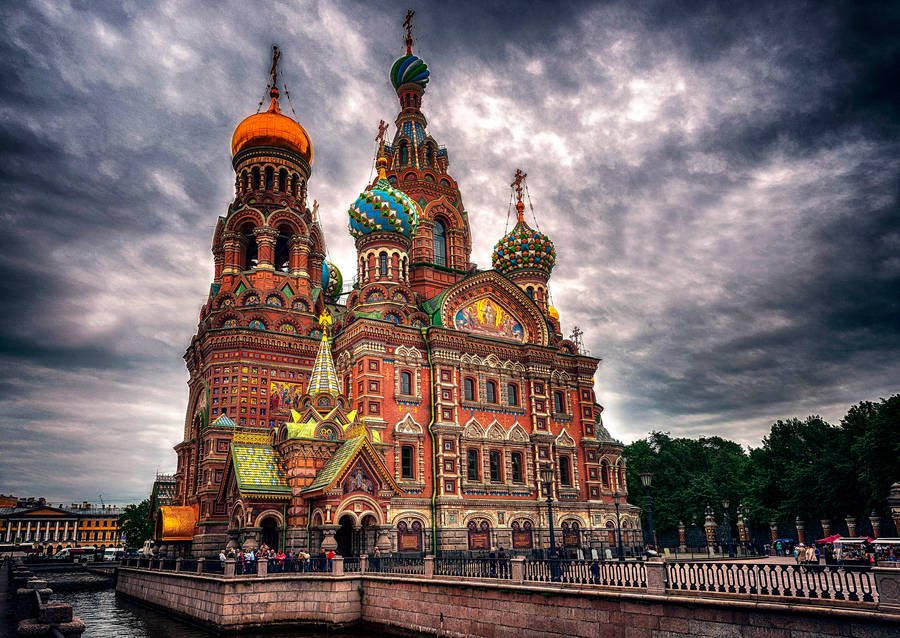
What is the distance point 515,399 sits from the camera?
31016 mm

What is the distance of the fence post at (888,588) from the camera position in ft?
28.7

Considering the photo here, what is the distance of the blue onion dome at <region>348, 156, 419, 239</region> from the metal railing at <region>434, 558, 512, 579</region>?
17655 mm

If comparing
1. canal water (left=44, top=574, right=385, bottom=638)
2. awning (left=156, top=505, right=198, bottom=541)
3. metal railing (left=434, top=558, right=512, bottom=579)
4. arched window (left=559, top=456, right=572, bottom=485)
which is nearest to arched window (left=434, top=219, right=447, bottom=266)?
arched window (left=559, top=456, right=572, bottom=485)

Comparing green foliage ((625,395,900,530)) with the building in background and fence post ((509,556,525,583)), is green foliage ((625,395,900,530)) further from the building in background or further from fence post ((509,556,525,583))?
Result: the building in background

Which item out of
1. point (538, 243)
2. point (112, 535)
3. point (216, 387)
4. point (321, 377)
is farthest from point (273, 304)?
point (112, 535)

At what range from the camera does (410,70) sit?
3778cm

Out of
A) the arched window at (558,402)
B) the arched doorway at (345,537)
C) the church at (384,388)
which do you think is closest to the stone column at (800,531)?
the church at (384,388)

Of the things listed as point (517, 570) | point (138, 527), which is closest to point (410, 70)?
point (517, 570)

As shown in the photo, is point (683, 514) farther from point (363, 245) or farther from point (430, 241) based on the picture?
point (363, 245)

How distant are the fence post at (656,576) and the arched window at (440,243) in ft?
80.7

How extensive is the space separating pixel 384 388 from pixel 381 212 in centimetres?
873

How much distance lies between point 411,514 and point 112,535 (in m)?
79.3

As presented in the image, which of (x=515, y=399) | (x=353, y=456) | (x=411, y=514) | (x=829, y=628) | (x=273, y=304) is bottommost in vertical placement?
(x=829, y=628)

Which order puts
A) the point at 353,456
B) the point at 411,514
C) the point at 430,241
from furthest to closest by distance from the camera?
the point at 430,241 → the point at 411,514 → the point at 353,456
